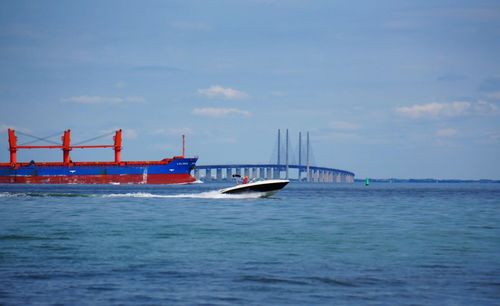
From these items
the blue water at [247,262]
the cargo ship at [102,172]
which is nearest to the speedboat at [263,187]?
the blue water at [247,262]

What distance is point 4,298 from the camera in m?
17.0

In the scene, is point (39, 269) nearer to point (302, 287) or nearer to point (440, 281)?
point (302, 287)

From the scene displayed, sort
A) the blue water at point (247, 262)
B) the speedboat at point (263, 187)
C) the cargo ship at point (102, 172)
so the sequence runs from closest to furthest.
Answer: the blue water at point (247, 262) < the speedboat at point (263, 187) < the cargo ship at point (102, 172)

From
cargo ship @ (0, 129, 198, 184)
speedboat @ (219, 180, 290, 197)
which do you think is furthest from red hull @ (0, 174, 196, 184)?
speedboat @ (219, 180, 290, 197)

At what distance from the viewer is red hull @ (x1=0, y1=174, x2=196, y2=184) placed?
547ft

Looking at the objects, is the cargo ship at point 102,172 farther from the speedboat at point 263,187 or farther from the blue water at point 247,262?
the blue water at point 247,262

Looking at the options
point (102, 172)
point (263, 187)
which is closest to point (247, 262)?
point (263, 187)

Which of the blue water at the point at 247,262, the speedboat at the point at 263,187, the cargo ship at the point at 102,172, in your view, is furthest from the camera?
the cargo ship at the point at 102,172

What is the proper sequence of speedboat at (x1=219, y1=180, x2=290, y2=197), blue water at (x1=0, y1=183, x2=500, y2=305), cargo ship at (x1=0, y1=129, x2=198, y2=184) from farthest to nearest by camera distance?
cargo ship at (x1=0, y1=129, x2=198, y2=184)
speedboat at (x1=219, y1=180, x2=290, y2=197)
blue water at (x1=0, y1=183, x2=500, y2=305)

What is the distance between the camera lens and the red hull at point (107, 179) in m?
167

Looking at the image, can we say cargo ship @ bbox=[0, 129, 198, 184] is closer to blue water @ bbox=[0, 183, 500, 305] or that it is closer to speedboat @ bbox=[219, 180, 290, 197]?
speedboat @ bbox=[219, 180, 290, 197]

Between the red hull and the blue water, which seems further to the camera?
the red hull

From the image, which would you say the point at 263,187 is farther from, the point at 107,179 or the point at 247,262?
the point at 107,179

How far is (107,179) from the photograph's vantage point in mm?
168500
